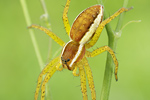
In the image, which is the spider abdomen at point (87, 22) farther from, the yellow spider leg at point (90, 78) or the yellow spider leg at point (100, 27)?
the yellow spider leg at point (90, 78)

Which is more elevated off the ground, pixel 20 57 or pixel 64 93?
pixel 20 57

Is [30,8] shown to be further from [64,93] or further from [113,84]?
[113,84]

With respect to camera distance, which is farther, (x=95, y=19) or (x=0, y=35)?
(x=0, y=35)

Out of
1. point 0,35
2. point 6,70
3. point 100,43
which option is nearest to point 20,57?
point 6,70

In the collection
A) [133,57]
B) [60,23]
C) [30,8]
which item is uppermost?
[30,8]

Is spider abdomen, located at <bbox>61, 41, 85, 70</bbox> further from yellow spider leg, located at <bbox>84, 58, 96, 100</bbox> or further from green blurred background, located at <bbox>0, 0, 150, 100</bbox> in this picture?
green blurred background, located at <bbox>0, 0, 150, 100</bbox>

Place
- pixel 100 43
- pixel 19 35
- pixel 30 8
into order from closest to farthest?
pixel 100 43 < pixel 19 35 < pixel 30 8

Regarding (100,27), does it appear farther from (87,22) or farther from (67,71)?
(67,71)
